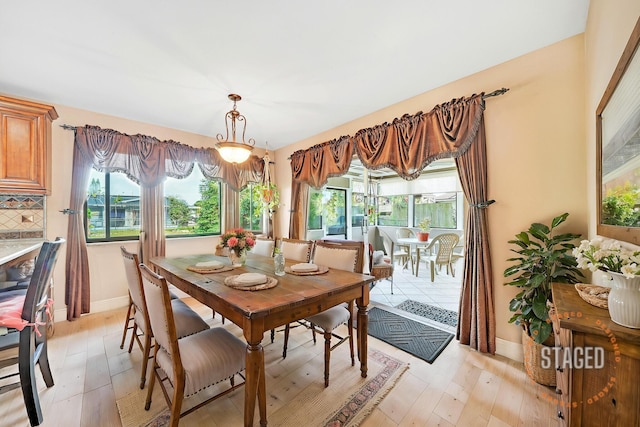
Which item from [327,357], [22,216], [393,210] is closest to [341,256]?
[327,357]

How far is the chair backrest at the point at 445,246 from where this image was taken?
4.42 metres

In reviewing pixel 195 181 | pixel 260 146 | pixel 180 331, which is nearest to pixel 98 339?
pixel 180 331

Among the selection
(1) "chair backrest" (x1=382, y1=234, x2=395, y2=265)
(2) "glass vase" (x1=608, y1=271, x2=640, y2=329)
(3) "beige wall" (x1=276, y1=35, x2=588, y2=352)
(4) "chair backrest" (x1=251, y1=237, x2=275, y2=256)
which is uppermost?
(3) "beige wall" (x1=276, y1=35, x2=588, y2=352)

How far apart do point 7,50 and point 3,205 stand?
5.38 feet

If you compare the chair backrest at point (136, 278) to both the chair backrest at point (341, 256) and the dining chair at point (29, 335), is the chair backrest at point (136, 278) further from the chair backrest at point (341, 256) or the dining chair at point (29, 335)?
the chair backrest at point (341, 256)

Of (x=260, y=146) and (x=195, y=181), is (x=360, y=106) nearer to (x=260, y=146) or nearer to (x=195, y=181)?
(x=260, y=146)

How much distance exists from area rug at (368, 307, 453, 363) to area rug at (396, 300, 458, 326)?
0.92 feet

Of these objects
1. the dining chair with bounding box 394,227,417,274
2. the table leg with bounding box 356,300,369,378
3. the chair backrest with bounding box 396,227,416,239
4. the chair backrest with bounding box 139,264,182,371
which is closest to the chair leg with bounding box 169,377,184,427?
the chair backrest with bounding box 139,264,182,371

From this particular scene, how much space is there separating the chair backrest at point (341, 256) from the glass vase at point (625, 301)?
1561mm

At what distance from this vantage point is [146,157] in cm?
335

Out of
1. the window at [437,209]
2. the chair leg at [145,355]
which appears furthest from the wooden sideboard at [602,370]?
the window at [437,209]

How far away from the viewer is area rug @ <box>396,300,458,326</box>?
9.48 feet

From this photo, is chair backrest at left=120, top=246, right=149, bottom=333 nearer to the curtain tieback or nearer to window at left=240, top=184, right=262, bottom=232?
window at left=240, top=184, right=262, bottom=232

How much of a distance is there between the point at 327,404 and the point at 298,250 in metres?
1.45
